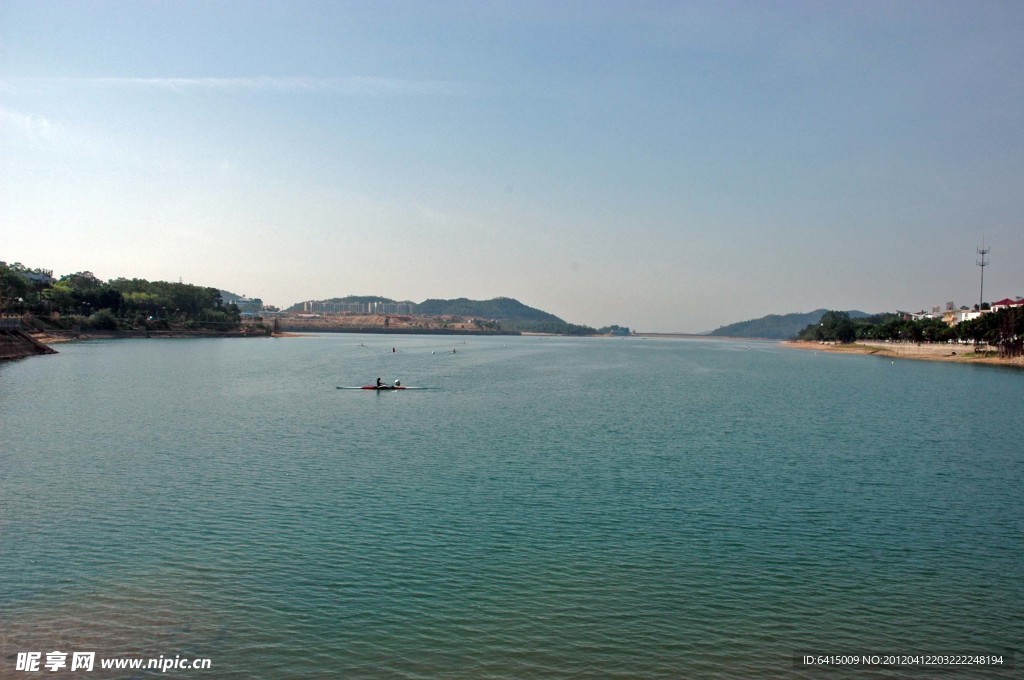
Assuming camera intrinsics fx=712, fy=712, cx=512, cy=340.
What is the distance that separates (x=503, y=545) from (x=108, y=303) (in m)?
157

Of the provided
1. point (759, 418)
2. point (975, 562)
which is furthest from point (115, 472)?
point (759, 418)

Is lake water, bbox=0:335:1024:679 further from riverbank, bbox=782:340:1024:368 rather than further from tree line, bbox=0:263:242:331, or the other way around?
tree line, bbox=0:263:242:331

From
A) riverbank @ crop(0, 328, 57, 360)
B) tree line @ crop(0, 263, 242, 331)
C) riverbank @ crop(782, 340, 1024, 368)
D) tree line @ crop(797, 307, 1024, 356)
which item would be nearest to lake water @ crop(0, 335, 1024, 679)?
riverbank @ crop(0, 328, 57, 360)

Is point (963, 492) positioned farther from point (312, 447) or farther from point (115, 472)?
point (115, 472)

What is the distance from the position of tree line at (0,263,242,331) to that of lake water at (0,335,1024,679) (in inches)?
4147

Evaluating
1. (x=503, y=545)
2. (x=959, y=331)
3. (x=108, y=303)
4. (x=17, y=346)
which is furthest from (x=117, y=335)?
(x=959, y=331)

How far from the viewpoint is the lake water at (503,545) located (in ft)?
38.0

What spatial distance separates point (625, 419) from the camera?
39.8m

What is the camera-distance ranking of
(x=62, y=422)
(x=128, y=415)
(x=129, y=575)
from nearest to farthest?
1. (x=129, y=575)
2. (x=62, y=422)
3. (x=128, y=415)

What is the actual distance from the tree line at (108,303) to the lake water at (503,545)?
346ft

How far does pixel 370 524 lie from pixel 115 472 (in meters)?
11.0

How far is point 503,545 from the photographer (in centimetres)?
1650

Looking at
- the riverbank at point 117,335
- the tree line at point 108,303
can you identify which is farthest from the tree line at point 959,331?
the tree line at point 108,303

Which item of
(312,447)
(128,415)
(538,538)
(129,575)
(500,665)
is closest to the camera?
(500,665)
